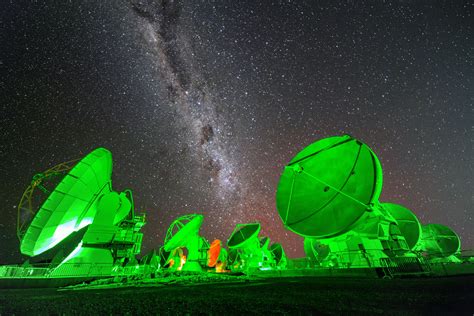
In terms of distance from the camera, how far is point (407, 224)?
15.8 m

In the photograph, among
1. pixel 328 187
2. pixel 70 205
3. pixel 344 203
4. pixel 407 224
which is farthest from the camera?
pixel 407 224

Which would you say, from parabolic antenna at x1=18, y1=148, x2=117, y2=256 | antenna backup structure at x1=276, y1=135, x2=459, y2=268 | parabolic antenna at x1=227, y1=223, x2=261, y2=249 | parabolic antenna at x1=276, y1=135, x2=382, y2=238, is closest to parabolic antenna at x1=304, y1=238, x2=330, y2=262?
parabolic antenna at x1=227, y1=223, x2=261, y2=249

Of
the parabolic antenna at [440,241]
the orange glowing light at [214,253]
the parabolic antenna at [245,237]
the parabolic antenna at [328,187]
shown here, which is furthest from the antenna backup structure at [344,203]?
the orange glowing light at [214,253]

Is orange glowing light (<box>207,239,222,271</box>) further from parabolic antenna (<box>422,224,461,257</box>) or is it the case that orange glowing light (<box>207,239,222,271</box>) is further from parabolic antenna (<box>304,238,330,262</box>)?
parabolic antenna (<box>422,224,461,257</box>)

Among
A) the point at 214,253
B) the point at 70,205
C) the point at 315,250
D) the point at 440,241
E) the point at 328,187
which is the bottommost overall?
the point at 440,241

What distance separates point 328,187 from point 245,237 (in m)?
11.3

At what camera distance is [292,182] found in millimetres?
11398

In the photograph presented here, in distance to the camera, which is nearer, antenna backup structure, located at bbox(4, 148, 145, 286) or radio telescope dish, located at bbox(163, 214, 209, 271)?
antenna backup structure, located at bbox(4, 148, 145, 286)

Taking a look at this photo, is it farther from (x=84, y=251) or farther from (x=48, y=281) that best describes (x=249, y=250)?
(x=48, y=281)

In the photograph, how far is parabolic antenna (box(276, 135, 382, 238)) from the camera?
10.0 meters

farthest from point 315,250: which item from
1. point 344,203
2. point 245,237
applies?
point 344,203

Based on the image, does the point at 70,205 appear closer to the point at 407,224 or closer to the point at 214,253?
the point at 214,253

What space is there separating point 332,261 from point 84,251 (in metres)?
13.5

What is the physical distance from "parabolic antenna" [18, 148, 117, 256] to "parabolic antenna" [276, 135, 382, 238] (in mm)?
9659
